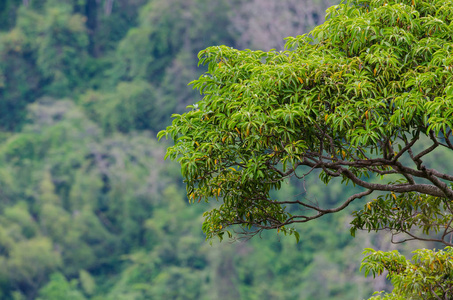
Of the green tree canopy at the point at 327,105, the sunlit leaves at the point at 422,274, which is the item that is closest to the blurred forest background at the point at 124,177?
the sunlit leaves at the point at 422,274

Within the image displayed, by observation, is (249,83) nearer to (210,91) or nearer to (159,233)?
(210,91)

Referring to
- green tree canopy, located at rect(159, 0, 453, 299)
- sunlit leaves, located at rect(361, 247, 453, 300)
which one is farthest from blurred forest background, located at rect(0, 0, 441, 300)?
green tree canopy, located at rect(159, 0, 453, 299)

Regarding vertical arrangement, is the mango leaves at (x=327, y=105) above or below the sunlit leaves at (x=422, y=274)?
above

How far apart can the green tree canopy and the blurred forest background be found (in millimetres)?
14062

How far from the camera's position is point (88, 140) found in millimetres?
24719

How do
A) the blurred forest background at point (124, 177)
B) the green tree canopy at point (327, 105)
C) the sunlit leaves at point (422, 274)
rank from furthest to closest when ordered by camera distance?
1. the blurred forest background at point (124, 177)
2. the sunlit leaves at point (422, 274)
3. the green tree canopy at point (327, 105)

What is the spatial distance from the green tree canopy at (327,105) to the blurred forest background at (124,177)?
1406cm

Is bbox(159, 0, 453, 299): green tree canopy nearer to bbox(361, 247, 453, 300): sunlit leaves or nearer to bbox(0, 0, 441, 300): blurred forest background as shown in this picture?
bbox(361, 247, 453, 300): sunlit leaves

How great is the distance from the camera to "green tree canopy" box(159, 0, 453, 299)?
119 inches

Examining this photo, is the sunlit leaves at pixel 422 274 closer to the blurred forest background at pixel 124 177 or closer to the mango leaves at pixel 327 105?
the mango leaves at pixel 327 105

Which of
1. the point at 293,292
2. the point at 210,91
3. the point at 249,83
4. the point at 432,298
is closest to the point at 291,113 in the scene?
the point at 249,83

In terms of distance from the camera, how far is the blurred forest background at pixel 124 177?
21266 millimetres

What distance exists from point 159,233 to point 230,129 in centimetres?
2031

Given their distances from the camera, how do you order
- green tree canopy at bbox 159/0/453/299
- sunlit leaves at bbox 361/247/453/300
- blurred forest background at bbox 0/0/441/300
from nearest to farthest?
green tree canopy at bbox 159/0/453/299
sunlit leaves at bbox 361/247/453/300
blurred forest background at bbox 0/0/441/300
